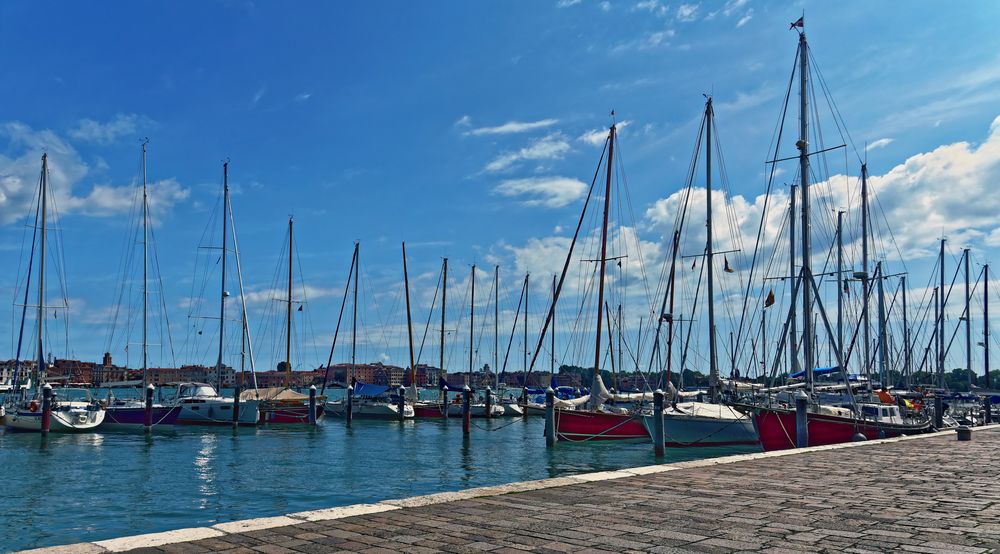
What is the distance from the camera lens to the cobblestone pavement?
7297 mm

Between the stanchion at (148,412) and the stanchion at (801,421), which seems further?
the stanchion at (148,412)

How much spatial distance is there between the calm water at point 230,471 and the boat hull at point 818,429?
2.47 m

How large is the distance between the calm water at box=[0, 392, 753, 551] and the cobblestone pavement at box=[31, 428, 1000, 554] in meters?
9.49

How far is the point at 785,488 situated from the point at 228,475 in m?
20.0

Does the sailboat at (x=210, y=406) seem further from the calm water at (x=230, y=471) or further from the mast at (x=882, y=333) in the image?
the mast at (x=882, y=333)

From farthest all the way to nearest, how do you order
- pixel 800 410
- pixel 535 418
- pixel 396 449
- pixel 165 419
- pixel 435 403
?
pixel 535 418, pixel 435 403, pixel 165 419, pixel 396 449, pixel 800 410

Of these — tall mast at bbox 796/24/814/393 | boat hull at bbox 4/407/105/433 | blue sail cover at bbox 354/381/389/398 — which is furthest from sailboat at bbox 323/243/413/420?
tall mast at bbox 796/24/814/393

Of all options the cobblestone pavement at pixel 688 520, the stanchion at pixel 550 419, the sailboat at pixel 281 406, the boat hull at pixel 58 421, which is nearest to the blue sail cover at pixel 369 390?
the sailboat at pixel 281 406

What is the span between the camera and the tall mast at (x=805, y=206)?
29.0 meters

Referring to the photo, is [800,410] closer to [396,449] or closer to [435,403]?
[396,449]

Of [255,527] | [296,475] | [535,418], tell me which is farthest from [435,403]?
[255,527]

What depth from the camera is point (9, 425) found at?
41344 mm

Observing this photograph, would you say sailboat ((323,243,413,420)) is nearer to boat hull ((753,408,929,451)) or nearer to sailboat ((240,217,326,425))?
sailboat ((240,217,326,425))

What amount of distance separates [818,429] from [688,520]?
2199 centimetres
